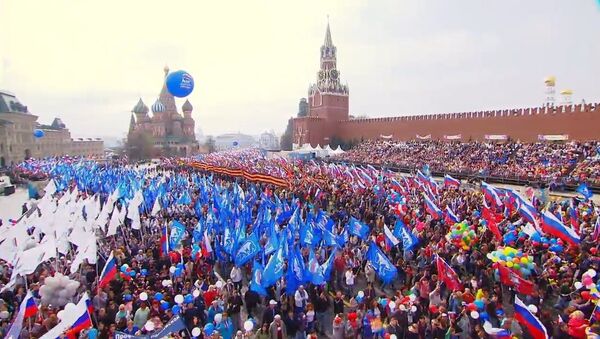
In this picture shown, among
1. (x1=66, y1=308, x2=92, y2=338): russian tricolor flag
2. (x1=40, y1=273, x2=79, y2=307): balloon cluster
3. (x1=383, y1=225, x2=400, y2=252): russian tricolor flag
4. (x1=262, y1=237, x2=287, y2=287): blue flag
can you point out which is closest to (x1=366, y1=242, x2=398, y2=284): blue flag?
(x1=383, y1=225, x2=400, y2=252): russian tricolor flag

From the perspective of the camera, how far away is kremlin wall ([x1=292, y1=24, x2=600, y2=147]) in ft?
108

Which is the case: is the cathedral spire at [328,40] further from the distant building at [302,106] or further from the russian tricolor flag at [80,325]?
the russian tricolor flag at [80,325]

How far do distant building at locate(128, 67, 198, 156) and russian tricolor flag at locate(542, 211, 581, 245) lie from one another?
268 feet

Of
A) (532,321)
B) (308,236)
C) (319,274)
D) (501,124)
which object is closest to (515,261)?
(532,321)

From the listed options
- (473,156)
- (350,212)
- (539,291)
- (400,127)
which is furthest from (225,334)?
(400,127)

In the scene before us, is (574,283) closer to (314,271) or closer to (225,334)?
(314,271)

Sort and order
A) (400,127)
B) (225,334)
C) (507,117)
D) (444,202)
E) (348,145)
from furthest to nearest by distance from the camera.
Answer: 1. (348,145)
2. (400,127)
3. (507,117)
4. (444,202)
5. (225,334)

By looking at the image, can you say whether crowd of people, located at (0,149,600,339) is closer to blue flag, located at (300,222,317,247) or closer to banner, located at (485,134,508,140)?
blue flag, located at (300,222,317,247)

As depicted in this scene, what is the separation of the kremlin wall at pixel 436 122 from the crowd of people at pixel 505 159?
153cm

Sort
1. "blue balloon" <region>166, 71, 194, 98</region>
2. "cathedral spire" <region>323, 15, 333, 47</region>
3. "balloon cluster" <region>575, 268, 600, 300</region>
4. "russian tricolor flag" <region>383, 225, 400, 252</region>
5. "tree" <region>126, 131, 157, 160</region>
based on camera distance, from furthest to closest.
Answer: "tree" <region>126, 131, 157, 160</region>
"cathedral spire" <region>323, 15, 333, 47</region>
"blue balloon" <region>166, 71, 194, 98</region>
"russian tricolor flag" <region>383, 225, 400, 252</region>
"balloon cluster" <region>575, 268, 600, 300</region>

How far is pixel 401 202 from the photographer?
1611 cm

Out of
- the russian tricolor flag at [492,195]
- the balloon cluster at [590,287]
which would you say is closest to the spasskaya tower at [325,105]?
the russian tricolor flag at [492,195]

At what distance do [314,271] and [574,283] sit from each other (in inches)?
207

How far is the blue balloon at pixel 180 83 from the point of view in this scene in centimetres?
1611
